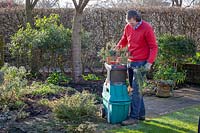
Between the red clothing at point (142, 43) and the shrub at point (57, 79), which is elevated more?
the red clothing at point (142, 43)

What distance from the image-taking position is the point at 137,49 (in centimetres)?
557

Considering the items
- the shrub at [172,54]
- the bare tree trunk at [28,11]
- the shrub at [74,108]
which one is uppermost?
the bare tree trunk at [28,11]

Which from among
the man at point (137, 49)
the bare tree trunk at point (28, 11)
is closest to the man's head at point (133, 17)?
the man at point (137, 49)

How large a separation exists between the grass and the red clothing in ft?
3.27

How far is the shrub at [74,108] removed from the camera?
5.41 m

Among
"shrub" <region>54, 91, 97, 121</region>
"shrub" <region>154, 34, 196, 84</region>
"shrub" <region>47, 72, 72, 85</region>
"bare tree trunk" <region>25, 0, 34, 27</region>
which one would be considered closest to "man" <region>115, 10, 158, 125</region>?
"shrub" <region>54, 91, 97, 121</region>

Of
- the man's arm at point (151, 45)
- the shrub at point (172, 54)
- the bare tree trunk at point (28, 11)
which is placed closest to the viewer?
the man's arm at point (151, 45)

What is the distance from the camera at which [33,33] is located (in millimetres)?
8828

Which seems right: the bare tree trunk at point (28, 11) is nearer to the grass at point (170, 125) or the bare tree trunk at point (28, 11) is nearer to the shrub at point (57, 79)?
the shrub at point (57, 79)

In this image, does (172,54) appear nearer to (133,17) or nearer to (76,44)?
(76,44)

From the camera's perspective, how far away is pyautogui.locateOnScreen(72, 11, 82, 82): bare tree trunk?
835 cm

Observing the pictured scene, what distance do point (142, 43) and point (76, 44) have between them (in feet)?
10.2

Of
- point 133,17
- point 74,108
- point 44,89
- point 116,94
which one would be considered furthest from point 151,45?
point 44,89

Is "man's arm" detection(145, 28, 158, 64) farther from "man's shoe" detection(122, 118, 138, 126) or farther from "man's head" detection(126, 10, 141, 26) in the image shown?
"man's shoe" detection(122, 118, 138, 126)
